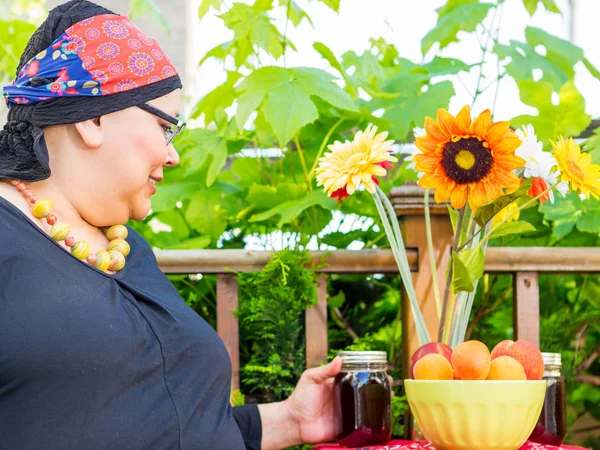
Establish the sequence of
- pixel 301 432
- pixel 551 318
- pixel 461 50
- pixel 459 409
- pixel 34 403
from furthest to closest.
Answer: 1. pixel 461 50
2. pixel 551 318
3. pixel 301 432
4. pixel 459 409
5. pixel 34 403

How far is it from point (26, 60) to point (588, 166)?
34.0 inches

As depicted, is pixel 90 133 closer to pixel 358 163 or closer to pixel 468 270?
pixel 358 163

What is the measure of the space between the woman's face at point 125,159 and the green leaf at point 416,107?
67cm

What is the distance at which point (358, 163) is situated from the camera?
1.24 metres

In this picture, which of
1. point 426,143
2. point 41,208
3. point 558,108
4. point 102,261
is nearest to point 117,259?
point 102,261

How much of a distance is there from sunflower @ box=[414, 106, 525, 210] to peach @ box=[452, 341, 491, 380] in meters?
0.21

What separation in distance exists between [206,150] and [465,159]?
736mm

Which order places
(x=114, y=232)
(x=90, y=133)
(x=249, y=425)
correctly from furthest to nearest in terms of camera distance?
(x=249, y=425), (x=114, y=232), (x=90, y=133)

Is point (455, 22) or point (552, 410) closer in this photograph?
point (552, 410)

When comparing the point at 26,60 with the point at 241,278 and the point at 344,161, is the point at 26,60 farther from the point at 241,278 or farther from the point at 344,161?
the point at 241,278

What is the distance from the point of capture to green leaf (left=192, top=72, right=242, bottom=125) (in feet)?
5.85

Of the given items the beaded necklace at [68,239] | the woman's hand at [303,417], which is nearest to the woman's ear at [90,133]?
the beaded necklace at [68,239]

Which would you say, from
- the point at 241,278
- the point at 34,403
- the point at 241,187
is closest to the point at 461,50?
the point at 241,187

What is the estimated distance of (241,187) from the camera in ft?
6.22
